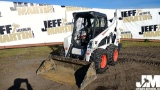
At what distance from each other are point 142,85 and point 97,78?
5.51ft

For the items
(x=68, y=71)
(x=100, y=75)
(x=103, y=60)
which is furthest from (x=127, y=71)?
(x=68, y=71)

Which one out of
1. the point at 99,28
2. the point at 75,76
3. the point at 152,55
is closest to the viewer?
the point at 75,76

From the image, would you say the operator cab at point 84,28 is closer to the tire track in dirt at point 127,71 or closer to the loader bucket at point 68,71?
the loader bucket at point 68,71

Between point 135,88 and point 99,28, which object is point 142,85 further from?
point 99,28

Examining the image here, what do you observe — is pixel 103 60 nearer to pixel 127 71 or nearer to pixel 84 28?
pixel 127 71

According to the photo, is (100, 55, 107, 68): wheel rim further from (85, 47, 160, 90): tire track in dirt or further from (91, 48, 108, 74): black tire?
(85, 47, 160, 90): tire track in dirt

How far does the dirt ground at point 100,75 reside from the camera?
637 cm

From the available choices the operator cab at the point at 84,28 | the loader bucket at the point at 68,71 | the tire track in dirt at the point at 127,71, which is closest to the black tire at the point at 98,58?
the tire track in dirt at the point at 127,71

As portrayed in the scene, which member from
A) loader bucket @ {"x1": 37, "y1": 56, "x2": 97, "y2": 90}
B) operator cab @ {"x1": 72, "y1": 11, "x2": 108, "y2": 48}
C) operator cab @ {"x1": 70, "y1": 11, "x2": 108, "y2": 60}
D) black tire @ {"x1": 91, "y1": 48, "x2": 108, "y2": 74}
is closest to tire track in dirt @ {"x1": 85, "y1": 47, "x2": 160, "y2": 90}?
black tire @ {"x1": 91, "y1": 48, "x2": 108, "y2": 74}

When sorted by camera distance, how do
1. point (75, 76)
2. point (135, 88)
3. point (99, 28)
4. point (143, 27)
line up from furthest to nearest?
point (143, 27), point (99, 28), point (75, 76), point (135, 88)

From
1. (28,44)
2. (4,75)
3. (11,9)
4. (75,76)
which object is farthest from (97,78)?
(11,9)

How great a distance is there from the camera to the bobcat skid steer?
265 inches

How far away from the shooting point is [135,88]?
6195 millimetres

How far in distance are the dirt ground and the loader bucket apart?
23 cm
